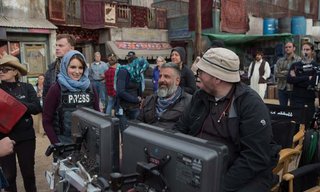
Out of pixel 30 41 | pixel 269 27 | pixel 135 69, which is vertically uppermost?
pixel 269 27

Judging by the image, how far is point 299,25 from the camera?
1623 centimetres

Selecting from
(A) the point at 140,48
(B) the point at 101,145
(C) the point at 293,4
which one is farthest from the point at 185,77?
(C) the point at 293,4

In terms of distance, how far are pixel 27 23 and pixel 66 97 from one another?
10175 millimetres

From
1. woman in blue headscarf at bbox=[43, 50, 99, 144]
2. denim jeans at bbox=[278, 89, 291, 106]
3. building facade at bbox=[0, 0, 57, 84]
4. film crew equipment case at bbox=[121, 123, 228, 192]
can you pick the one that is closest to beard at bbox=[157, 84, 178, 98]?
woman in blue headscarf at bbox=[43, 50, 99, 144]

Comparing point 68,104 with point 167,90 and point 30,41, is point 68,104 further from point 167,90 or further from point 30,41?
point 30,41

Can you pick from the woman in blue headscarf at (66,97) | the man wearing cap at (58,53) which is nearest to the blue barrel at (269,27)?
the man wearing cap at (58,53)

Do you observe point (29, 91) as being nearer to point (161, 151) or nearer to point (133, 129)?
point (133, 129)

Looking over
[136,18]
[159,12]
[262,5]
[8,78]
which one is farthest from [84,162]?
[262,5]

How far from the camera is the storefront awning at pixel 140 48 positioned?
14.8 m

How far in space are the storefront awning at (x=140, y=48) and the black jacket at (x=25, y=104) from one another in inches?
434

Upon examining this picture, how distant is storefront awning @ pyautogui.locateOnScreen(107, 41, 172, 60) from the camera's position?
14750mm

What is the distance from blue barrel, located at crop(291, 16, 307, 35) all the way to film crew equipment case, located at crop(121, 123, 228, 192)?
53.9ft

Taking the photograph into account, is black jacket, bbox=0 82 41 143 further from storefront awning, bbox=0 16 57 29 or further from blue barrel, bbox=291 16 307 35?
blue barrel, bbox=291 16 307 35

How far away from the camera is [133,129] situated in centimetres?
151
